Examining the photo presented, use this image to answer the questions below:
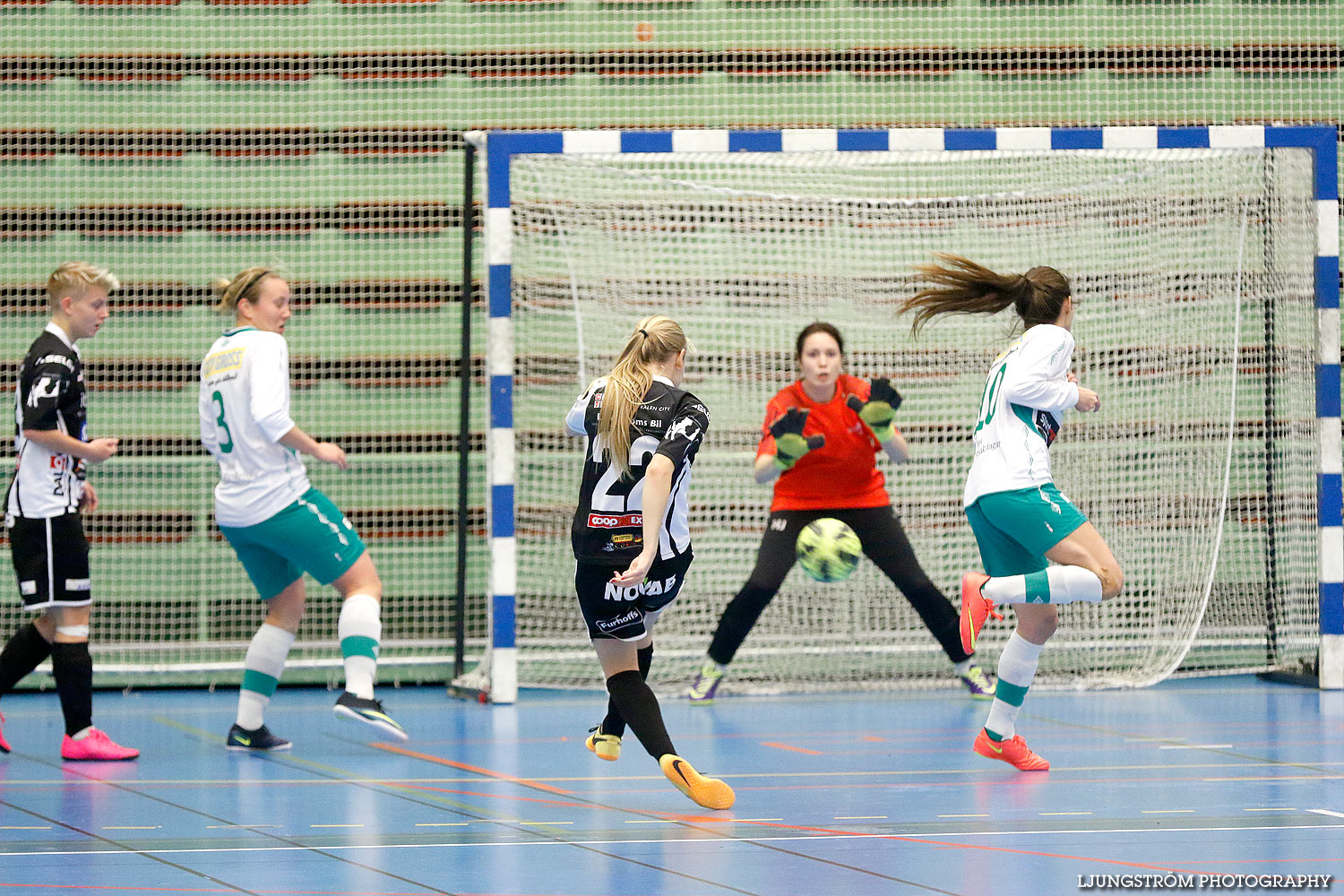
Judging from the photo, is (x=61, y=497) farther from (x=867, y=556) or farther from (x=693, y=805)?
(x=867, y=556)

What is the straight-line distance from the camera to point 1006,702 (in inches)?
206

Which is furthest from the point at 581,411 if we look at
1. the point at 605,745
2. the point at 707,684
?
the point at 707,684

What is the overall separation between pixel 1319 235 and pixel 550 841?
536cm

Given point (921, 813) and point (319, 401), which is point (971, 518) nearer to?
point (921, 813)

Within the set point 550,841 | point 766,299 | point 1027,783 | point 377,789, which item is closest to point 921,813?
point 1027,783

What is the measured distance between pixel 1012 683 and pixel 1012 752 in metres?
0.24

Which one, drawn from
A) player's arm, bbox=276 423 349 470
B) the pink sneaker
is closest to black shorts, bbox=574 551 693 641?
player's arm, bbox=276 423 349 470

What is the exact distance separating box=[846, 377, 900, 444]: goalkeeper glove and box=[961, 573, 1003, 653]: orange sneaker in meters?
1.49

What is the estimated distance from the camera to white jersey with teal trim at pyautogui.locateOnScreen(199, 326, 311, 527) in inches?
223

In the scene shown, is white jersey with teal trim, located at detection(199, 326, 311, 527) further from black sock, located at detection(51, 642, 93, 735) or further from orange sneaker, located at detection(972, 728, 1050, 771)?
orange sneaker, located at detection(972, 728, 1050, 771)

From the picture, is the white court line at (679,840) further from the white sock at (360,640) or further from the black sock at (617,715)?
the white sock at (360,640)

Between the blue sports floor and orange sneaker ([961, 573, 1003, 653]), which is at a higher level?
orange sneaker ([961, 573, 1003, 653])

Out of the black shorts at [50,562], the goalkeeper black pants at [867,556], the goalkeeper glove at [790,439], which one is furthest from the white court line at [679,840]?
the goalkeeper black pants at [867,556]

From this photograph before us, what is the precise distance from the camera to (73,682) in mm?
5730
